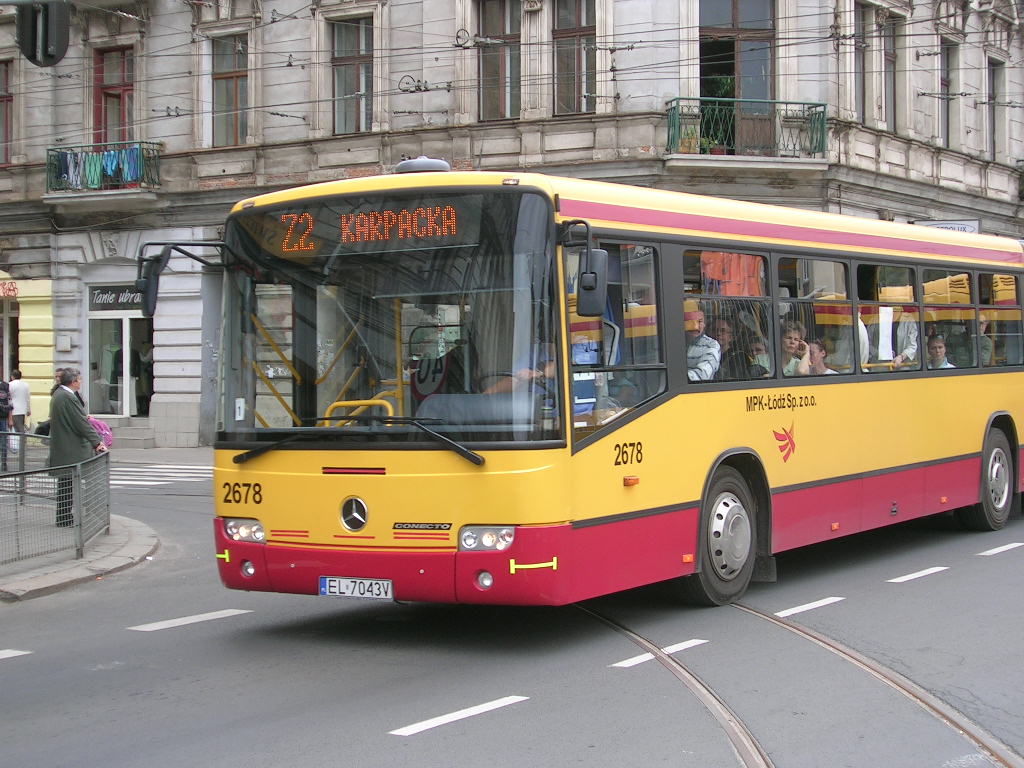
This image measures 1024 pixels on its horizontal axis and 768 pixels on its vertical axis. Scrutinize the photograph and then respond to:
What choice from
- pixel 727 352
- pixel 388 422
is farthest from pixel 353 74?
pixel 388 422

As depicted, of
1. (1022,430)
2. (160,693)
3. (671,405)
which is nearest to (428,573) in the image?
(160,693)

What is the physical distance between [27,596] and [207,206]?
19.2 meters

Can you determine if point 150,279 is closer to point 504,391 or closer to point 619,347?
point 504,391

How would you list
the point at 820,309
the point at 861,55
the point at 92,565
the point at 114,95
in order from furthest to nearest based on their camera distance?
the point at 114,95 < the point at 861,55 < the point at 92,565 < the point at 820,309

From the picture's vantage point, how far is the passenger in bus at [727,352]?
9500mm

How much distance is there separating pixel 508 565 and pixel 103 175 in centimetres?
2465

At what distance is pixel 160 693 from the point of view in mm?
7109

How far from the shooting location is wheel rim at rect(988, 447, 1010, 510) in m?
13.7

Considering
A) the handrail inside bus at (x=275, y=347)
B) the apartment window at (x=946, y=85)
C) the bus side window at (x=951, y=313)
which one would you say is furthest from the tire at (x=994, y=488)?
the apartment window at (x=946, y=85)

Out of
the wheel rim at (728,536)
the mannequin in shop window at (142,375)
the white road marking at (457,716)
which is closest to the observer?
the white road marking at (457,716)

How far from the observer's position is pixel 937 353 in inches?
499

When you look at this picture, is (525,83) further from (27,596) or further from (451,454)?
(451,454)

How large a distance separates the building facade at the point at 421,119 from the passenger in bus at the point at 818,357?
1386cm

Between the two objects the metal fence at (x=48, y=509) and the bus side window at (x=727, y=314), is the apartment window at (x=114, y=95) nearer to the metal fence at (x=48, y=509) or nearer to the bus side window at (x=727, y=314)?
the metal fence at (x=48, y=509)
